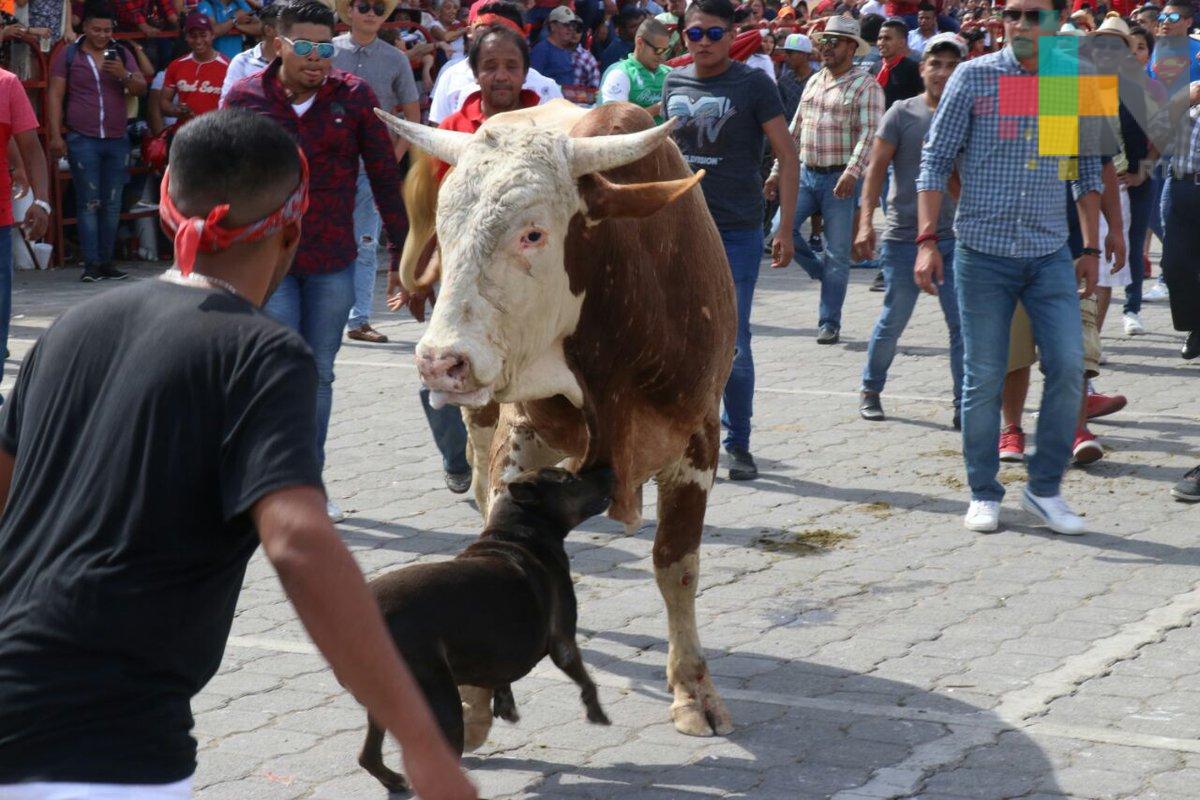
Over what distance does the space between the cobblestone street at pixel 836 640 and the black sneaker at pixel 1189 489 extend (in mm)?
66

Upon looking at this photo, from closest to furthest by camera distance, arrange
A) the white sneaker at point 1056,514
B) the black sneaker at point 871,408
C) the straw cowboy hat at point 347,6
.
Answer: the white sneaker at point 1056,514 → the black sneaker at point 871,408 → the straw cowboy hat at point 347,6

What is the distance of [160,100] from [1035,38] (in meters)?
9.98

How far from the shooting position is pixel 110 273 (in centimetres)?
1468

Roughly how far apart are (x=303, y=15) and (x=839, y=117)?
20.5 feet

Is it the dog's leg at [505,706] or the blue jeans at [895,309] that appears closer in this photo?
the dog's leg at [505,706]

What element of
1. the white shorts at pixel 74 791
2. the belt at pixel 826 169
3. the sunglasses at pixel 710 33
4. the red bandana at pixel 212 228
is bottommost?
the white shorts at pixel 74 791

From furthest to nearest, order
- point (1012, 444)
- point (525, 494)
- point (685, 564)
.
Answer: point (1012, 444) < point (685, 564) < point (525, 494)

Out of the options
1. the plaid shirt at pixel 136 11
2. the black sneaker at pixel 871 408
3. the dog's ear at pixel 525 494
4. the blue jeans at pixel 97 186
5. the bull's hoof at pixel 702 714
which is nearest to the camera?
the dog's ear at pixel 525 494

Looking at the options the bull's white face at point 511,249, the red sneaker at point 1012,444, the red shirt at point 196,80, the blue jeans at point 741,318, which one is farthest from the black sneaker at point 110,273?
the bull's white face at point 511,249

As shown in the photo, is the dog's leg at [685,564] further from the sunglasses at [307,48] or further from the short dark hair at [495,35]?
the sunglasses at [307,48]

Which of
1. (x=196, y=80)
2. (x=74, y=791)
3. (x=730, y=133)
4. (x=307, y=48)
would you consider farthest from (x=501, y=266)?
(x=196, y=80)

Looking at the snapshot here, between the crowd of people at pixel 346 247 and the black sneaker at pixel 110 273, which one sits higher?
the crowd of people at pixel 346 247

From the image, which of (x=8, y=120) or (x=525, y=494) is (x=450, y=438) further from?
(x=525, y=494)

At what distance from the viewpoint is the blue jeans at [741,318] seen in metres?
8.52
